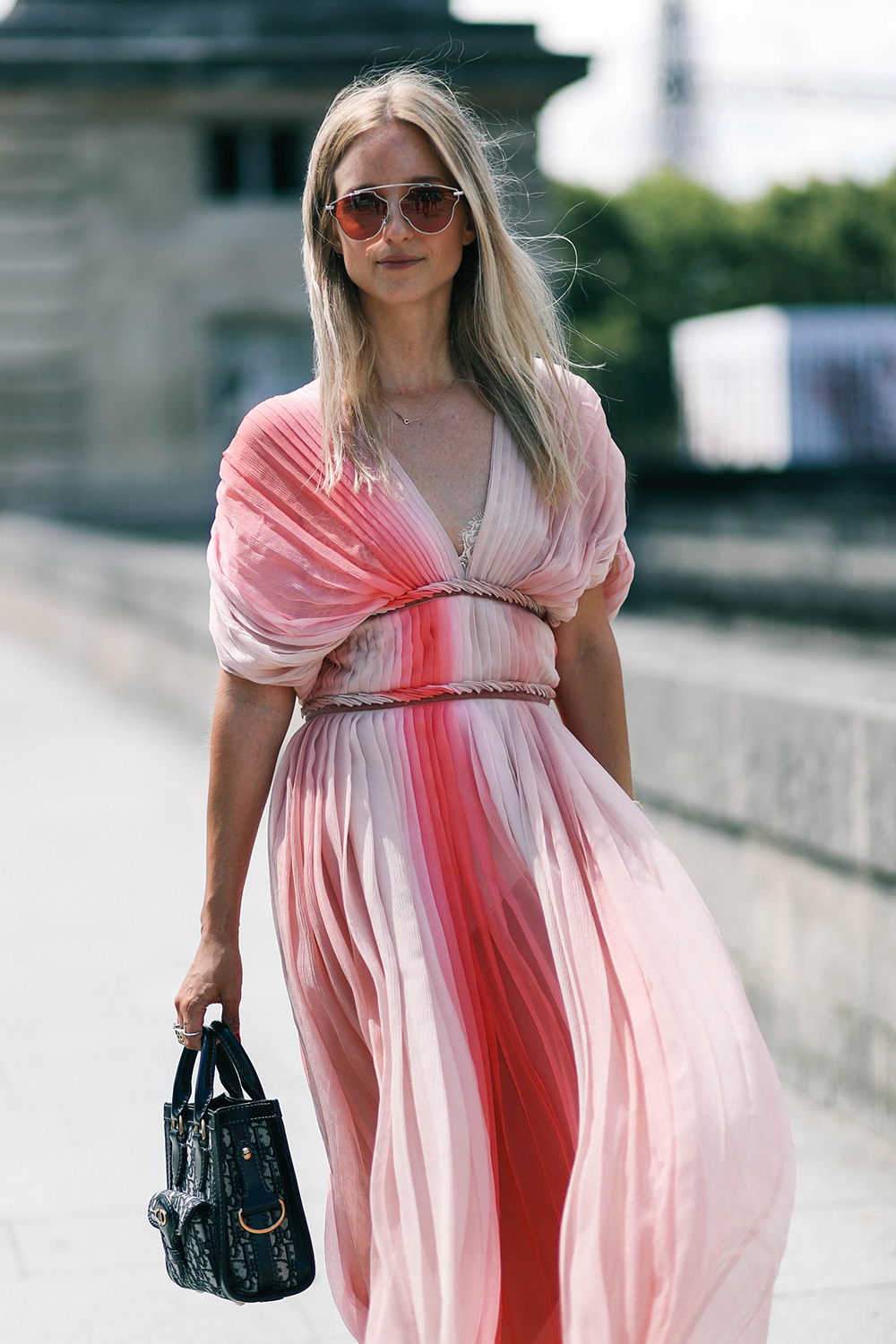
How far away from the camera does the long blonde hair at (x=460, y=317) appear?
117 inches

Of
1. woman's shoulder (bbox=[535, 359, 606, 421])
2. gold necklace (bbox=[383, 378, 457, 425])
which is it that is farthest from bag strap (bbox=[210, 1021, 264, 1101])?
woman's shoulder (bbox=[535, 359, 606, 421])

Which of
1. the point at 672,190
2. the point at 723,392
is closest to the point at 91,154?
the point at 723,392

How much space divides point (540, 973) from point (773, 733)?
2.33 m

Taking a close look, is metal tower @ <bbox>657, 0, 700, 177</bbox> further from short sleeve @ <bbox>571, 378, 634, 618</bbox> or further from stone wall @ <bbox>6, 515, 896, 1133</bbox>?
short sleeve @ <bbox>571, 378, 634, 618</bbox>

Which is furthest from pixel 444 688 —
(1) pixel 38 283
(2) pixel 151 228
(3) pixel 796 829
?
(1) pixel 38 283

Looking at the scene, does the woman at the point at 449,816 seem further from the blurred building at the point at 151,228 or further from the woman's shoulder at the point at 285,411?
the blurred building at the point at 151,228

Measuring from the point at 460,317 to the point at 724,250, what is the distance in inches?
3443

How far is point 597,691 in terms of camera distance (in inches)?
129

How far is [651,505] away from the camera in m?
27.4

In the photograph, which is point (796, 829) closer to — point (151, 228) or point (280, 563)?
point (280, 563)

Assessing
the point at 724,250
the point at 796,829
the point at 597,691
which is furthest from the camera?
the point at 724,250

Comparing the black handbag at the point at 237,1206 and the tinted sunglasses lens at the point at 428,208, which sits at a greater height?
the tinted sunglasses lens at the point at 428,208

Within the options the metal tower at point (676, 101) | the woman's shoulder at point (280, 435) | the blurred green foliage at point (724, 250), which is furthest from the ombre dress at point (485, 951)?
the metal tower at point (676, 101)

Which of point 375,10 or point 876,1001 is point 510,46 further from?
point 876,1001
